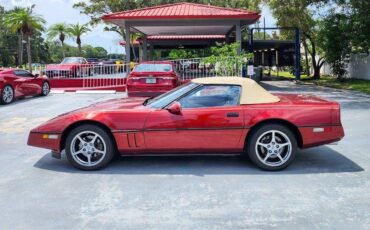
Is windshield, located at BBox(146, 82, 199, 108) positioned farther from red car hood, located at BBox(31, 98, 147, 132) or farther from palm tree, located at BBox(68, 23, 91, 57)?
palm tree, located at BBox(68, 23, 91, 57)

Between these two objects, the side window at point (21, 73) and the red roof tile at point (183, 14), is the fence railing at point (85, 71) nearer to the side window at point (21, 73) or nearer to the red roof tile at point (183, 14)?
the red roof tile at point (183, 14)

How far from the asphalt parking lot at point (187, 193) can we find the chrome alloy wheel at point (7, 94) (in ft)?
26.0

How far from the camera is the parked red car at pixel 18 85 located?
14.1 m

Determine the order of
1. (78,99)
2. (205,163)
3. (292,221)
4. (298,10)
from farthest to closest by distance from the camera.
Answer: (298,10), (78,99), (205,163), (292,221)

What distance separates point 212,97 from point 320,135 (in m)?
1.55

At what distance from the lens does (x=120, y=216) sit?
4.07m

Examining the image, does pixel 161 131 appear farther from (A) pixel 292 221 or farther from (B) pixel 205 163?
(A) pixel 292 221

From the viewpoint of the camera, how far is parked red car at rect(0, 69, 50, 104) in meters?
14.1

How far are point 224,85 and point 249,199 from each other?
1.89 metres

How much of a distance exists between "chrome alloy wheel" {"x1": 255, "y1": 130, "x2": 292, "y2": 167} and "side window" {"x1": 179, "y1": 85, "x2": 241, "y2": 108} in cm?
64

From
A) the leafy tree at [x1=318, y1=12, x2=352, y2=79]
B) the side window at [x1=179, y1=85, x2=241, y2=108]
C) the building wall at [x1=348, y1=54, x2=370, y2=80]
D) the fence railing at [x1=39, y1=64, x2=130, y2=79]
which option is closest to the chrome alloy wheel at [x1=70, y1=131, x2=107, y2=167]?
the side window at [x1=179, y1=85, x2=241, y2=108]

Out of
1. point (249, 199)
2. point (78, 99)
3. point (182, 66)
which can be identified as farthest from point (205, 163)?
point (182, 66)

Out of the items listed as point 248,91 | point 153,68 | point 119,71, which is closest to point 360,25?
point 119,71

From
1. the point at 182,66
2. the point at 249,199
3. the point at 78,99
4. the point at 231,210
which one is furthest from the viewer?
the point at 182,66
